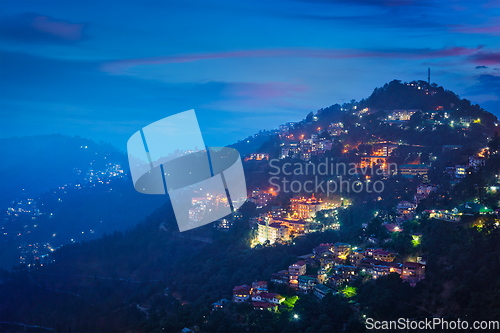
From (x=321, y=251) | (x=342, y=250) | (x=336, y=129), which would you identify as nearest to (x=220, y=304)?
(x=321, y=251)

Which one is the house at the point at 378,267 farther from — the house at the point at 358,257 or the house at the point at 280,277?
the house at the point at 280,277

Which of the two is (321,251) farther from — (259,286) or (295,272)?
(259,286)

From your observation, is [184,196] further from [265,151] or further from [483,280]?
[483,280]

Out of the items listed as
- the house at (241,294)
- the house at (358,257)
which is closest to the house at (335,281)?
the house at (358,257)

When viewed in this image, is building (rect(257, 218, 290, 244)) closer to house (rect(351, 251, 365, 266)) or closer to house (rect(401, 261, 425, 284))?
house (rect(351, 251, 365, 266))

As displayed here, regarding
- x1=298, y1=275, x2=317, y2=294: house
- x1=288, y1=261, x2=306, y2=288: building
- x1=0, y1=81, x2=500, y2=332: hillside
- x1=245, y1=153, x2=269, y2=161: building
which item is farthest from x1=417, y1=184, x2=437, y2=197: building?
x1=245, y1=153, x2=269, y2=161: building
